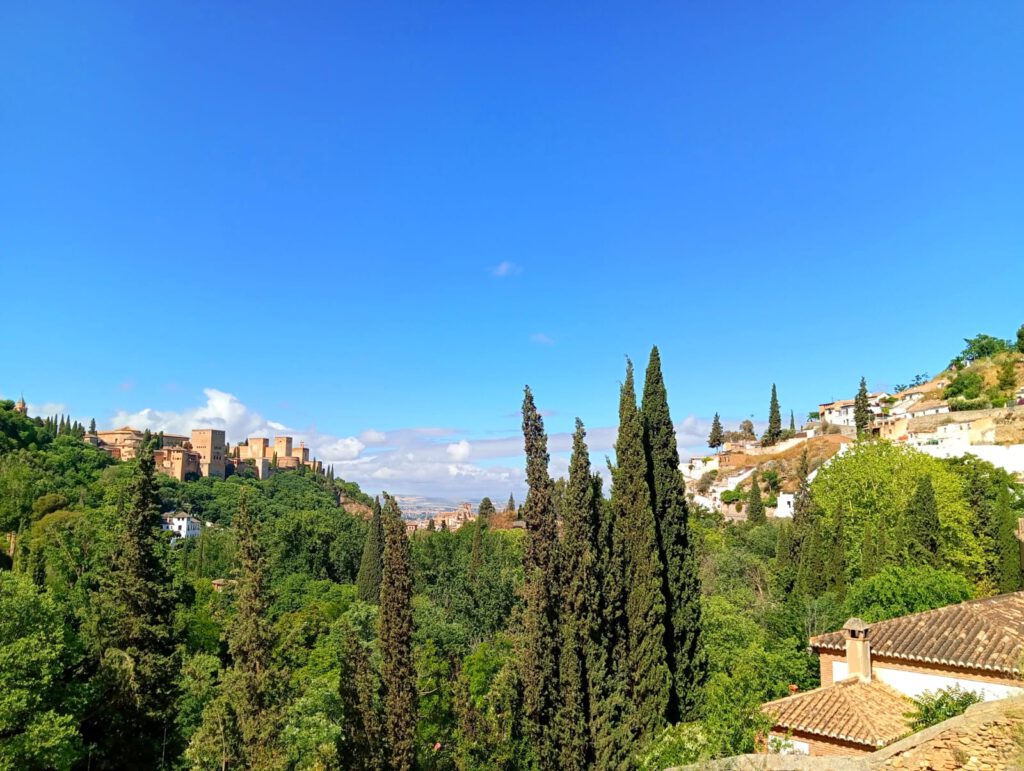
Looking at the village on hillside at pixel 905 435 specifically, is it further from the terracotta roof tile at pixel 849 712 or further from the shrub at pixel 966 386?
the terracotta roof tile at pixel 849 712

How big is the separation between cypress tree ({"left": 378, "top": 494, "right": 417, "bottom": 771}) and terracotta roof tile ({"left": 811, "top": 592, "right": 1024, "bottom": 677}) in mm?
10251

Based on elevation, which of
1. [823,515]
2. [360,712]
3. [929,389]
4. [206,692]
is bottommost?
[206,692]

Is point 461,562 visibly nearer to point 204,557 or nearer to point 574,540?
point 204,557

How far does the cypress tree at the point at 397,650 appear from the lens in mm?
16703

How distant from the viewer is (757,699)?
41.2 feet

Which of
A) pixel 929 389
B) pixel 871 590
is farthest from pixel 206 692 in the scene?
pixel 929 389

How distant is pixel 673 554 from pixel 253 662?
9.88 m

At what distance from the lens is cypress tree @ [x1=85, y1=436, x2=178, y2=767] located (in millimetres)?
18547

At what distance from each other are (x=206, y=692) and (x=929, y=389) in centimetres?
8055

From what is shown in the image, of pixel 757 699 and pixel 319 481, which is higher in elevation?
pixel 319 481

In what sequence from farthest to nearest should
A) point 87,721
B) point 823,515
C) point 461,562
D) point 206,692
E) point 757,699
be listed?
point 461,562 < point 823,515 < point 206,692 < point 87,721 < point 757,699

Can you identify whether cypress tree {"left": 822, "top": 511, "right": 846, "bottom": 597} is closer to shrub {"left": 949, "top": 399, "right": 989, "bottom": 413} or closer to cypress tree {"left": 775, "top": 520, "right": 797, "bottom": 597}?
cypress tree {"left": 775, "top": 520, "right": 797, "bottom": 597}

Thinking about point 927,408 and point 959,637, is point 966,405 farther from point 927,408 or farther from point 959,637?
point 959,637

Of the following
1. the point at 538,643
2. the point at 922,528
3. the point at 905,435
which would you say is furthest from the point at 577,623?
the point at 905,435
